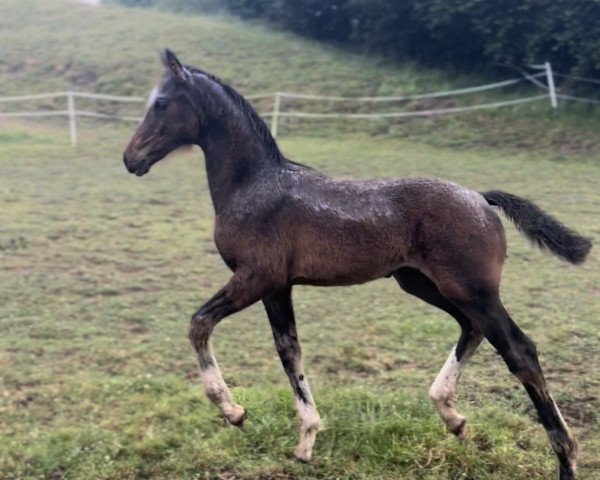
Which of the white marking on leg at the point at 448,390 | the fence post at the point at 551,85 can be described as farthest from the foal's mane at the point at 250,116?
the fence post at the point at 551,85

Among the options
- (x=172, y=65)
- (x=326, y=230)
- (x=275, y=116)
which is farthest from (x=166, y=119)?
(x=275, y=116)

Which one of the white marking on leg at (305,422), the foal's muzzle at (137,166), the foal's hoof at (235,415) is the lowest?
the white marking on leg at (305,422)

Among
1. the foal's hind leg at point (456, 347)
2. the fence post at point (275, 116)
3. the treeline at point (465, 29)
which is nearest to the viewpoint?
the foal's hind leg at point (456, 347)

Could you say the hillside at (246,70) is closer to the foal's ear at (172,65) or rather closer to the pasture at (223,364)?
the pasture at (223,364)

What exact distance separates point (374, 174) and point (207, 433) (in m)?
8.25

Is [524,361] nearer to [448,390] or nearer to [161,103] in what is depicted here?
[448,390]

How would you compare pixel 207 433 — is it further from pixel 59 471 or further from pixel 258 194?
pixel 258 194

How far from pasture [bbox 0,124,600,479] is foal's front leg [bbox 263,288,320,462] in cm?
17

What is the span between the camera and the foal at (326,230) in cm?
337

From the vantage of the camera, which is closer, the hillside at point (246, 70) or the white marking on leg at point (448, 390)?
the white marking on leg at point (448, 390)

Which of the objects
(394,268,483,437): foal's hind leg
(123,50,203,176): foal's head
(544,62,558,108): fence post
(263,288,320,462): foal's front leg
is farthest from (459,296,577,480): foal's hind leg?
(544,62,558,108): fence post

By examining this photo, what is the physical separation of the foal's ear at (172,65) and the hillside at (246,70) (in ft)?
36.5

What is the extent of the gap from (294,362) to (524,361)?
3.74ft

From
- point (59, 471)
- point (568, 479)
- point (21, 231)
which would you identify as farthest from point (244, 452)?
point (21, 231)
